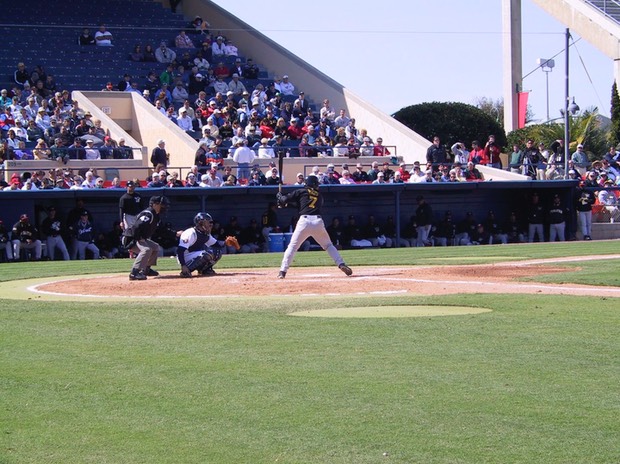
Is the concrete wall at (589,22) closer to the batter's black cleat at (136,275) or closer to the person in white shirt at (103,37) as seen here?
the person in white shirt at (103,37)

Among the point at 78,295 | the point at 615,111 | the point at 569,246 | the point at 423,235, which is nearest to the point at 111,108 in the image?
the point at 423,235

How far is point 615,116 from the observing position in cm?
4416

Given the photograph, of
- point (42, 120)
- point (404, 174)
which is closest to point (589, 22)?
point (404, 174)

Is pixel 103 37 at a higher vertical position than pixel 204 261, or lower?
higher

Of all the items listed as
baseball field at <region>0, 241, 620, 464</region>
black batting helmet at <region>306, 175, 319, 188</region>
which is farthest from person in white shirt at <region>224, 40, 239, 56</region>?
baseball field at <region>0, 241, 620, 464</region>

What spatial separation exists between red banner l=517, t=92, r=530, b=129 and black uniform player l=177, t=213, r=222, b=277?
31060 mm

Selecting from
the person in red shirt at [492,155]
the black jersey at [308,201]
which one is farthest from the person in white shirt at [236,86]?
the black jersey at [308,201]

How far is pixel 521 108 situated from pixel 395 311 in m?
36.5

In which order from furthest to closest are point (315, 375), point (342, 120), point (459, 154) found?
1. point (342, 120)
2. point (459, 154)
3. point (315, 375)

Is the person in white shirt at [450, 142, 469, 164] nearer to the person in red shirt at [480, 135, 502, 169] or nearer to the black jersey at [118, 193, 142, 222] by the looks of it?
the person in red shirt at [480, 135, 502, 169]

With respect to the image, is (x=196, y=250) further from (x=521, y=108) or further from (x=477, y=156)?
(x=521, y=108)

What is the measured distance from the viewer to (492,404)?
625cm

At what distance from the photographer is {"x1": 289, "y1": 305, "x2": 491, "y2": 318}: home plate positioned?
10.6 meters

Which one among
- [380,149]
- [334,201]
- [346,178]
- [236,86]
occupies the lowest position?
[334,201]
